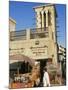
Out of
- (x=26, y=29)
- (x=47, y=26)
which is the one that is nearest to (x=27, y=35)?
(x=26, y=29)

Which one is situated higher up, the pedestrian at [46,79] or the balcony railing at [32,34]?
the balcony railing at [32,34]

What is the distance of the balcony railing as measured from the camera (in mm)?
1293

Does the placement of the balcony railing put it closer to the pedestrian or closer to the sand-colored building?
the sand-colored building

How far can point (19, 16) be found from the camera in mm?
1302

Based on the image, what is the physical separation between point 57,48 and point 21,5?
35 centimetres

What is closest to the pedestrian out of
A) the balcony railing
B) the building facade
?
the building facade

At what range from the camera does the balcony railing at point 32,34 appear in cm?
129

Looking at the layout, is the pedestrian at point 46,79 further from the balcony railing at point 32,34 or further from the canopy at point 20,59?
the balcony railing at point 32,34

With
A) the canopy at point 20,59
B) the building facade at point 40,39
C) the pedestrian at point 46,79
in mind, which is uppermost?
the building facade at point 40,39

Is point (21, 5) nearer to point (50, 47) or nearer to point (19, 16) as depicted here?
point (19, 16)

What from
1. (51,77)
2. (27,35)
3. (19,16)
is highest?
A: (19,16)

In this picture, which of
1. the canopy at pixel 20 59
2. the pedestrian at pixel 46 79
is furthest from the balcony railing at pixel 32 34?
the pedestrian at pixel 46 79

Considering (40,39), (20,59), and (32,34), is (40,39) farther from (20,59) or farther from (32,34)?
(20,59)

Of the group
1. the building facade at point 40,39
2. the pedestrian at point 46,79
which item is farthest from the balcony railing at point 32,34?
the pedestrian at point 46,79
